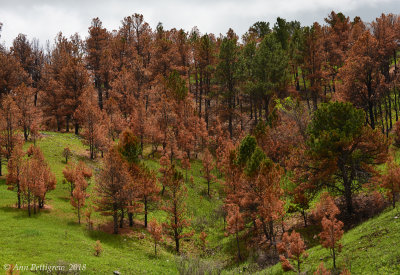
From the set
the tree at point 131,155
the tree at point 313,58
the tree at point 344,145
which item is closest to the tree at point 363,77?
the tree at point 313,58

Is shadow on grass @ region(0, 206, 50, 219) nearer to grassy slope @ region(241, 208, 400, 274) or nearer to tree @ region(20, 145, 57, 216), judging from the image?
tree @ region(20, 145, 57, 216)

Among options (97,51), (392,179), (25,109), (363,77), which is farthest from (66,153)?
(363,77)

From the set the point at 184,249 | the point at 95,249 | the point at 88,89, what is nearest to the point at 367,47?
the point at 184,249

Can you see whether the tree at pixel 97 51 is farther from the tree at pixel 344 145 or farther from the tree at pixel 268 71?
the tree at pixel 344 145

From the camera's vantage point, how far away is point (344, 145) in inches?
971

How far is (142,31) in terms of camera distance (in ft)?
264

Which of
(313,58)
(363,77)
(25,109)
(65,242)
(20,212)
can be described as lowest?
(65,242)

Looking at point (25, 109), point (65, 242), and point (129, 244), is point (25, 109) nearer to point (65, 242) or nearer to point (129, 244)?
point (65, 242)

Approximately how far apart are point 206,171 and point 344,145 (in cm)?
2465

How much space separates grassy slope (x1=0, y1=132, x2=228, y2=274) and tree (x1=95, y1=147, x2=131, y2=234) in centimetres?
264

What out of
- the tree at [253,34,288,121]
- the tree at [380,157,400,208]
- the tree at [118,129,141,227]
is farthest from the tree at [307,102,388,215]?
the tree at [253,34,288,121]

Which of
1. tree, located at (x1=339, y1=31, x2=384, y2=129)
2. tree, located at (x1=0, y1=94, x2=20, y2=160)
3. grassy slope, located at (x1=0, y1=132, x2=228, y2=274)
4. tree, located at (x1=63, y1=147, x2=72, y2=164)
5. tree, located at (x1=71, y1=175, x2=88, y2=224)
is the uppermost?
tree, located at (x1=339, y1=31, x2=384, y2=129)

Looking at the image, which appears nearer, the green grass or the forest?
the green grass

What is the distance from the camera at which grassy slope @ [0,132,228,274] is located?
67.1 feet
